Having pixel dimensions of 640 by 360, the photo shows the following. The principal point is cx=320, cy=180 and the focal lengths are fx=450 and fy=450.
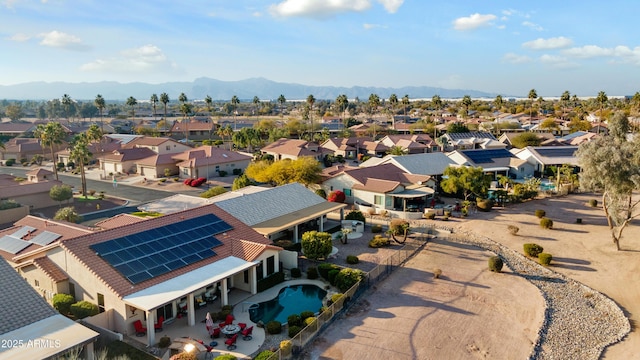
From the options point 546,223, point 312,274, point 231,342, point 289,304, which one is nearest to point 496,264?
point 312,274

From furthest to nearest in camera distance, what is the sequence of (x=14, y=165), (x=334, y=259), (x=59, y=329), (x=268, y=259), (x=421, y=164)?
(x=14, y=165) < (x=421, y=164) < (x=334, y=259) < (x=268, y=259) < (x=59, y=329)

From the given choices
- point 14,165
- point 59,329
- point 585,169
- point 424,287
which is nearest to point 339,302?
point 424,287

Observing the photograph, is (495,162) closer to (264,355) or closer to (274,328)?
(274,328)

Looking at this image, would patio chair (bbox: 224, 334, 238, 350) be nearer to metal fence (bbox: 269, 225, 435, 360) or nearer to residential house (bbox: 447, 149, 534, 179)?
metal fence (bbox: 269, 225, 435, 360)

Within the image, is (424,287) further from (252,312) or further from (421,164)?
(421,164)

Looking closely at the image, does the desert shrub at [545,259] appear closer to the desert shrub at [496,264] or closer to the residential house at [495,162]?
the desert shrub at [496,264]

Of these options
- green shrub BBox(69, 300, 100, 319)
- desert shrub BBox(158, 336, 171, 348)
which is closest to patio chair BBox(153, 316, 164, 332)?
desert shrub BBox(158, 336, 171, 348)
